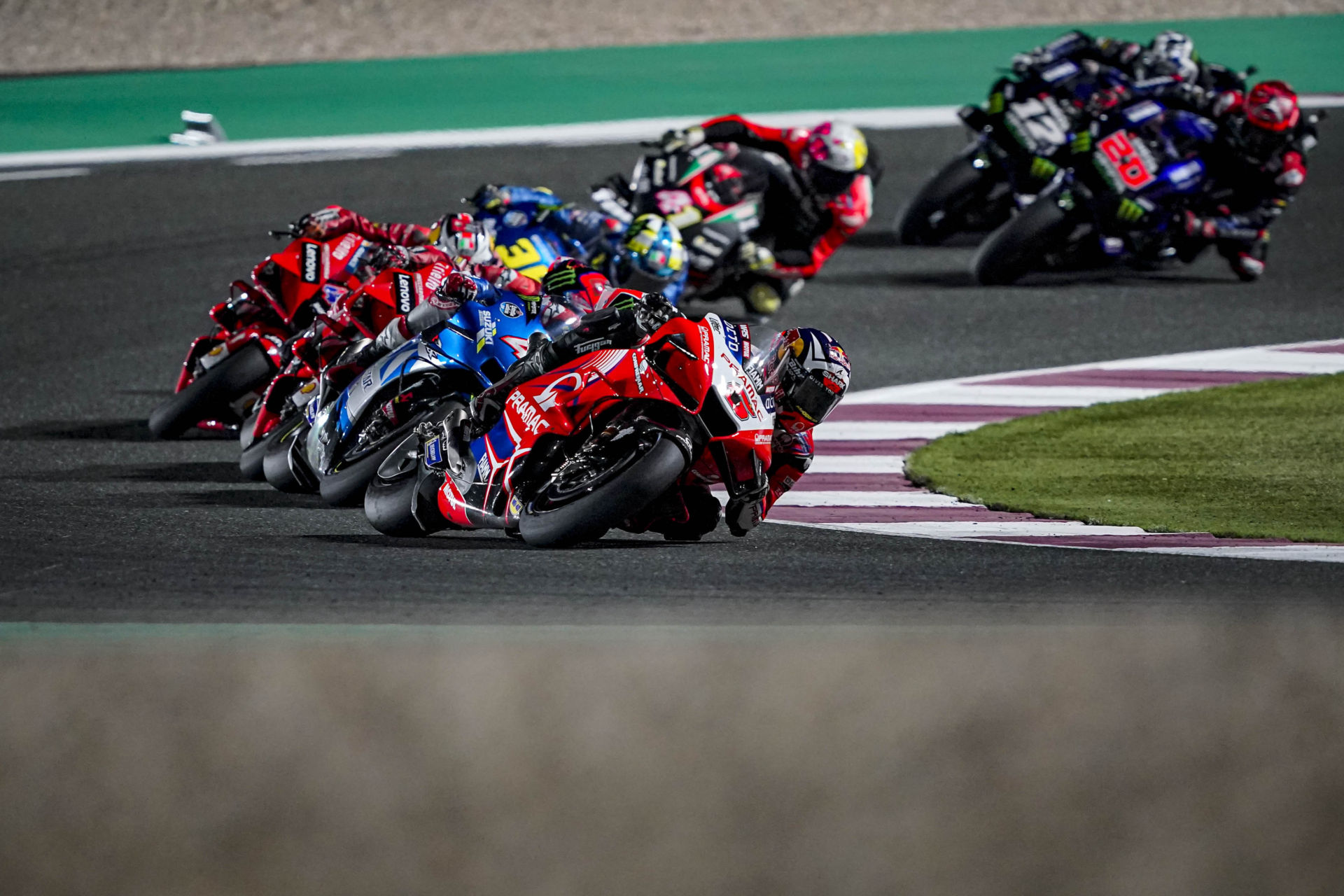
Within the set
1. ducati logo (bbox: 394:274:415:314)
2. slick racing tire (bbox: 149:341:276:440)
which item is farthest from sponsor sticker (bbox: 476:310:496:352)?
slick racing tire (bbox: 149:341:276:440)

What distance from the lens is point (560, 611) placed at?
20.4 feet

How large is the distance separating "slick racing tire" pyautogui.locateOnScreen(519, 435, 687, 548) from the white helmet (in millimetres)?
7691

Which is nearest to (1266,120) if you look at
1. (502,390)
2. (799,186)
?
(799,186)

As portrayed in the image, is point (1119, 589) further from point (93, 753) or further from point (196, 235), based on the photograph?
point (196, 235)

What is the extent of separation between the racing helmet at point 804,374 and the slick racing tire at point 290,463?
7.82ft

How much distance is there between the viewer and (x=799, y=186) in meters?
14.8

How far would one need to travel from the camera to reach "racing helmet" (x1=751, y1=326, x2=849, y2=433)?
766 centimetres

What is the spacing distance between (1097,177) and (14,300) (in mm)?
7682

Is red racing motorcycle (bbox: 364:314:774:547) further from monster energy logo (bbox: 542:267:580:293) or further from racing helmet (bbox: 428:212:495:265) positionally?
racing helmet (bbox: 428:212:495:265)

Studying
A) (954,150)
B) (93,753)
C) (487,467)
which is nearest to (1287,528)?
(487,467)

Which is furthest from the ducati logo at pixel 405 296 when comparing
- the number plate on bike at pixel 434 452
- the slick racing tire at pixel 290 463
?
the number plate on bike at pixel 434 452

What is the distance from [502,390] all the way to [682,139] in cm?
678

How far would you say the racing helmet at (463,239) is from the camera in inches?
423

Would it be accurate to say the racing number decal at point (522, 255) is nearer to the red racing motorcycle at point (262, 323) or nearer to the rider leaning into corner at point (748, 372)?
the red racing motorcycle at point (262, 323)
